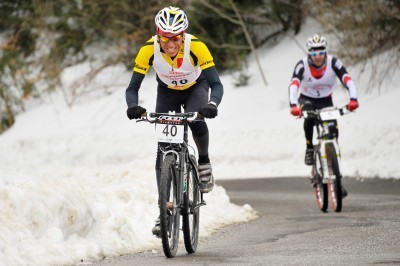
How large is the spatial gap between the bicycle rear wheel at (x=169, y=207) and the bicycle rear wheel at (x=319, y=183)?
4755 millimetres

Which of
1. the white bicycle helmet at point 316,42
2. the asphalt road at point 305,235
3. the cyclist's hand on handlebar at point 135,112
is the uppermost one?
the white bicycle helmet at point 316,42

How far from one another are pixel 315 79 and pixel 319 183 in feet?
4.95

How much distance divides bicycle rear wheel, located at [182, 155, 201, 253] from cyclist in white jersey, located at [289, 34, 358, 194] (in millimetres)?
4562

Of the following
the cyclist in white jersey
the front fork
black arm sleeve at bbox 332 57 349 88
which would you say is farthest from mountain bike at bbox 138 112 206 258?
black arm sleeve at bbox 332 57 349 88

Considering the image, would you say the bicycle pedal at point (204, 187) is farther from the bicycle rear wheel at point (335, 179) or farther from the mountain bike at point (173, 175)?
the bicycle rear wheel at point (335, 179)

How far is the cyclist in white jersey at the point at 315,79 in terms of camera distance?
44.6 feet

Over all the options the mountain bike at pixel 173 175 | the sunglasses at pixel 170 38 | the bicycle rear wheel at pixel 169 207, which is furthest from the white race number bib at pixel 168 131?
the sunglasses at pixel 170 38

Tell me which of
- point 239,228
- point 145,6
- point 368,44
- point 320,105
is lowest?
point 239,228

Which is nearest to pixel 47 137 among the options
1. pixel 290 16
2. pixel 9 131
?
pixel 9 131

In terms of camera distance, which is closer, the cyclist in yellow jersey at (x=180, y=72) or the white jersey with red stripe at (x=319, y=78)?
the cyclist in yellow jersey at (x=180, y=72)

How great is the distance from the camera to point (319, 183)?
1332 centimetres

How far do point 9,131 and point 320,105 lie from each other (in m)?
20.6

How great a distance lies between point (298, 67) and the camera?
14.0 m

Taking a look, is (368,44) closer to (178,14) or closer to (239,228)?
(239,228)
